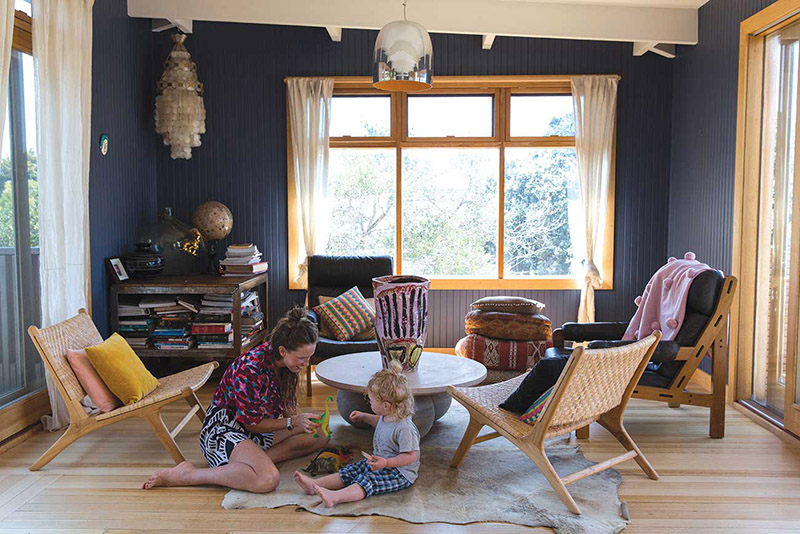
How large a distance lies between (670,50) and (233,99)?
3593mm

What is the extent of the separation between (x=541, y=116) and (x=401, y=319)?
111 inches

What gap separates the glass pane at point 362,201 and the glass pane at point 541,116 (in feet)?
3.58

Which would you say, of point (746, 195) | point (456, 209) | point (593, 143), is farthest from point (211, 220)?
point (746, 195)

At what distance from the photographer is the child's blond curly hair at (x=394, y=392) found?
294cm

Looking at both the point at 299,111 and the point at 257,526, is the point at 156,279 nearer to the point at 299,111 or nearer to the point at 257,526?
the point at 299,111

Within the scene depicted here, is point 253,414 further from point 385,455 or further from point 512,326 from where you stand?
point 512,326

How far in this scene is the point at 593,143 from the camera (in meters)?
5.56

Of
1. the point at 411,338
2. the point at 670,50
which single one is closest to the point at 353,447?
the point at 411,338

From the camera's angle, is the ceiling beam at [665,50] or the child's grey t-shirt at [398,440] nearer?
the child's grey t-shirt at [398,440]

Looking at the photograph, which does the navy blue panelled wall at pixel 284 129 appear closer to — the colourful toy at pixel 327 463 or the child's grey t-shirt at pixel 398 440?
the colourful toy at pixel 327 463

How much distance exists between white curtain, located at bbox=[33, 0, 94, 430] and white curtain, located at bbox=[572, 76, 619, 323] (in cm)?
369

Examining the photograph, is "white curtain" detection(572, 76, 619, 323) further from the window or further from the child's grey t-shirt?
the window

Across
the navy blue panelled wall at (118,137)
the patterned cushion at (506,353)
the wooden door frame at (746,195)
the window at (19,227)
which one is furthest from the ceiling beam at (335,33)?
the wooden door frame at (746,195)

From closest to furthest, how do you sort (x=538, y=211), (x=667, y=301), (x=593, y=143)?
(x=667, y=301), (x=593, y=143), (x=538, y=211)
